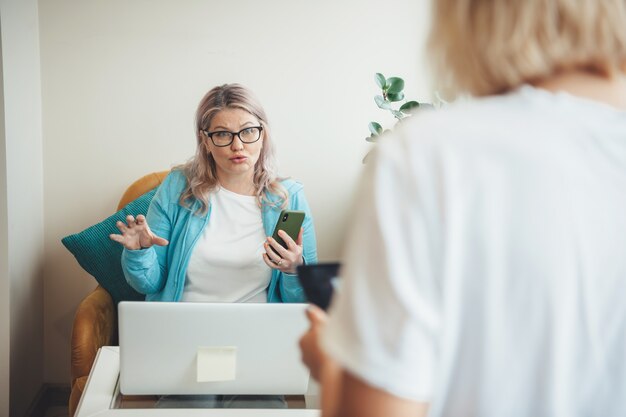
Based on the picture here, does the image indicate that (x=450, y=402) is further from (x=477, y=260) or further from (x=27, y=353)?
(x=27, y=353)

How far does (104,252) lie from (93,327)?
329mm

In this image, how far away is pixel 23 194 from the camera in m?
2.46

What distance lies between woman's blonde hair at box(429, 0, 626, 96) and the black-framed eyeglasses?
1553 mm

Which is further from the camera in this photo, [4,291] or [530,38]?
[4,291]

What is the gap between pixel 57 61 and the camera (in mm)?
2637

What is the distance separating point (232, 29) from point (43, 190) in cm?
110

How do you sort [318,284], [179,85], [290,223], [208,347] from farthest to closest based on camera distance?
[179,85]
[290,223]
[208,347]
[318,284]

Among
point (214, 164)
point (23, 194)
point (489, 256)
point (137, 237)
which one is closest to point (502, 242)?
point (489, 256)

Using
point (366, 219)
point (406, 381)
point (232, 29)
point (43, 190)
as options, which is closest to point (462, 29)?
point (366, 219)

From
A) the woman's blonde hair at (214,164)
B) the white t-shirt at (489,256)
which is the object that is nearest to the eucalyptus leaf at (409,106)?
the woman's blonde hair at (214,164)

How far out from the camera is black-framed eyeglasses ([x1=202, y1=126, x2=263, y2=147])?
208 centimetres

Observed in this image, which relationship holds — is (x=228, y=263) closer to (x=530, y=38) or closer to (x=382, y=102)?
(x=382, y=102)

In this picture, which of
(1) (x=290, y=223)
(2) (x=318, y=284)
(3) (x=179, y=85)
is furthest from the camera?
(3) (x=179, y=85)

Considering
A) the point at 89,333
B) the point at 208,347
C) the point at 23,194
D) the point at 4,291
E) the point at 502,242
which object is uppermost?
the point at 502,242
